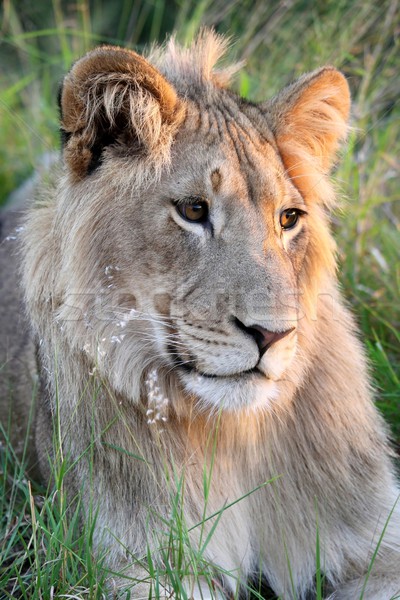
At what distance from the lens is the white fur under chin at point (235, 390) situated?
2.68m

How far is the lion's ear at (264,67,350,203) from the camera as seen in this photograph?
3184 mm

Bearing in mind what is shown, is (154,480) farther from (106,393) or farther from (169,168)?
(169,168)

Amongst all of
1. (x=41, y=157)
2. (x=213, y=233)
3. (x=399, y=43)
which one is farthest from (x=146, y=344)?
(x=41, y=157)

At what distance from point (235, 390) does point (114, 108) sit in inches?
39.6

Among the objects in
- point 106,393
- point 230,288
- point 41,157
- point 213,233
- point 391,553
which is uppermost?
point 41,157

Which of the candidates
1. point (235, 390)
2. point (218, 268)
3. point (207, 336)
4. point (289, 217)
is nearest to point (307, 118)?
point (289, 217)

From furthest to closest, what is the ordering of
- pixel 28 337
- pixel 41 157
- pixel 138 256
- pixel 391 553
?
pixel 41 157
pixel 28 337
pixel 391 553
pixel 138 256

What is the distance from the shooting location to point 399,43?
5.34 metres

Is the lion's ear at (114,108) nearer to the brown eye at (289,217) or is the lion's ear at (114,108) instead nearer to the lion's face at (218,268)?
the lion's face at (218,268)

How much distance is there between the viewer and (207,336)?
269 centimetres

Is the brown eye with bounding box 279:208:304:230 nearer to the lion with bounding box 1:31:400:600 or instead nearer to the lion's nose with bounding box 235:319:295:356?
the lion with bounding box 1:31:400:600

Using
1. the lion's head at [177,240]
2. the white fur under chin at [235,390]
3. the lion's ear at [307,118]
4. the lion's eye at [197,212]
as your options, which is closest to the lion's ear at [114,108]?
the lion's head at [177,240]

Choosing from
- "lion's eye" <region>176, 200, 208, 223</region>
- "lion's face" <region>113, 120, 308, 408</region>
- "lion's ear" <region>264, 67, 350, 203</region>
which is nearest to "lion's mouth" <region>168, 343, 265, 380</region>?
"lion's face" <region>113, 120, 308, 408</region>

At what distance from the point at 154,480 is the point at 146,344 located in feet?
1.44
